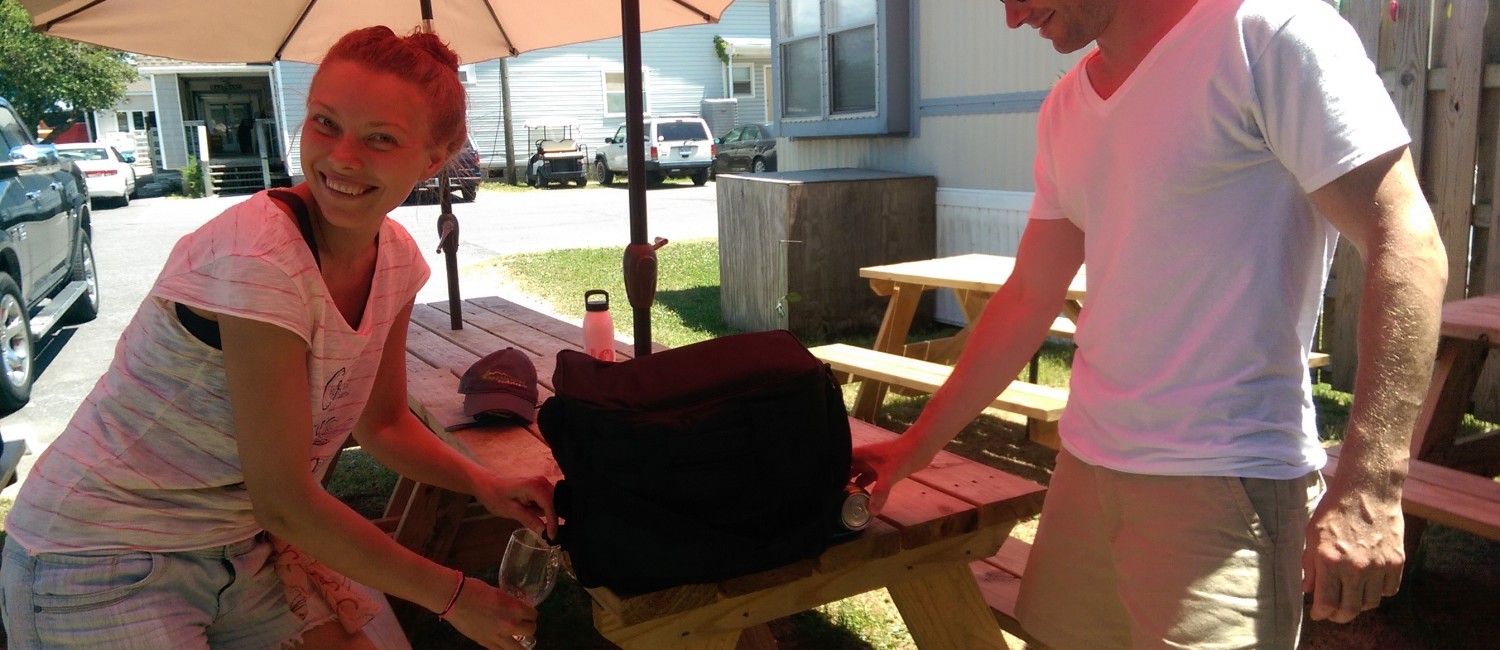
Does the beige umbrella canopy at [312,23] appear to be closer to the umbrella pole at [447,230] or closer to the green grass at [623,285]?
the umbrella pole at [447,230]

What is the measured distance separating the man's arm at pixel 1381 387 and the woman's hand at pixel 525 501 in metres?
1.23

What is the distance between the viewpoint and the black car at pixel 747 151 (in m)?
27.0

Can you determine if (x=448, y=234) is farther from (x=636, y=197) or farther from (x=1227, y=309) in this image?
(x=1227, y=309)

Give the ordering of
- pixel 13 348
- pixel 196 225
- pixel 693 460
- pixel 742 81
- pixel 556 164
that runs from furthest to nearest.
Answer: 1. pixel 742 81
2. pixel 556 164
3. pixel 196 225
4. pixel 13 348
5. pixel 693 460

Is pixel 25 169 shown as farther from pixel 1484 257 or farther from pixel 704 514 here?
pixel 1484 257

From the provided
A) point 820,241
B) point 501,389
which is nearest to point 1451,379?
point 501,389

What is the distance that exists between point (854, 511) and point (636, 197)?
120 cm

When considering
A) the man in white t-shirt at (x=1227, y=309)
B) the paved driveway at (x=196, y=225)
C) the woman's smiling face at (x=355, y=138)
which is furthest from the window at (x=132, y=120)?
the man in white t-shirt at (x=1227, y=309)

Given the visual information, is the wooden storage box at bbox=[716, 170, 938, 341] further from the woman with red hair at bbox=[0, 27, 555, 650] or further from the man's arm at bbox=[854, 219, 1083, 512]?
the woman with red hair at bbox=[0, 27, 555, 650]

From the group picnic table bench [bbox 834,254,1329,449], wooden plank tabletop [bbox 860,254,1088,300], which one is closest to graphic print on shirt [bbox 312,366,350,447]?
picnic table bench [bbox 834,254,1329,449]

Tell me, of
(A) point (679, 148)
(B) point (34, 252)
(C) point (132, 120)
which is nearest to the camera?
(B) point (34, 252)

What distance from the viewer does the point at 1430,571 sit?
3.81m

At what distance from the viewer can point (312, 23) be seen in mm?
4102

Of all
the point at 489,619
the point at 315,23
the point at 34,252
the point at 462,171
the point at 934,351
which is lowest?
the point at 934,351
